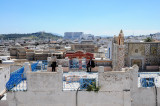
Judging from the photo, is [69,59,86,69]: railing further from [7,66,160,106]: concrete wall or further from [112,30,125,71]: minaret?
[7,66,160,106]: concrete wall

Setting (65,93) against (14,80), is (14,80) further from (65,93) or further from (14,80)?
(65,93)

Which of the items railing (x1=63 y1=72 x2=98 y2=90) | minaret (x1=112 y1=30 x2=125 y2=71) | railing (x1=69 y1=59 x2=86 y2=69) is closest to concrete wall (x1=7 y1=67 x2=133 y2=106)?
railing (x1=63 y1=72 x2=98 y2=90)

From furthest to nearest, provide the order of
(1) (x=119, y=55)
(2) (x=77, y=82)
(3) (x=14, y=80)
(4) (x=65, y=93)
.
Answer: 1. (1) (x=119, y=55)
2. (2) (x=77, y=82)
3. (3) (x=14, y=80)
4. (4) (x=65, y=93)

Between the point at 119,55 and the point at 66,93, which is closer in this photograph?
the point at 66,93

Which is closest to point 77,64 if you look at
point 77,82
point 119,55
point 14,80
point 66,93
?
point 119,55

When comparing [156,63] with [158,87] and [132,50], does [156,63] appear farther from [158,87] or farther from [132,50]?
[158,87]

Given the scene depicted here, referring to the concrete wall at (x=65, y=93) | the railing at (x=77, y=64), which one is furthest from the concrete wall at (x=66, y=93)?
the railing at (x=77, y=64)

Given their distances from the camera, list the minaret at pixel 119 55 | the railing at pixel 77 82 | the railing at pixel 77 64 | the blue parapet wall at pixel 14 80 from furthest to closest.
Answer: the railing at pixel 77 64 → the minaret at pixel 119 55 → the railing at pixel 77 82 → the blue parapet wall at pixel 14 80

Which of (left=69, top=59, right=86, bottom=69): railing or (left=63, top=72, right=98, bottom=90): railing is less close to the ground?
(left=69, top=59, right=86, bottom=69): railing

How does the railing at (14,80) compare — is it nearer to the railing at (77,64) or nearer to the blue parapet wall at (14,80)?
the blue parapet wall at (14,80)

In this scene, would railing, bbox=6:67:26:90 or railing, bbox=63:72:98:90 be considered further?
railing, bbox=63:72:98:90

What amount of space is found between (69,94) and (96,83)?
1.46 metres

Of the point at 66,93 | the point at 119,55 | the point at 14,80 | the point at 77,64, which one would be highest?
the point at 119,55

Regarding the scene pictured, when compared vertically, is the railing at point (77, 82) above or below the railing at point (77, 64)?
below
